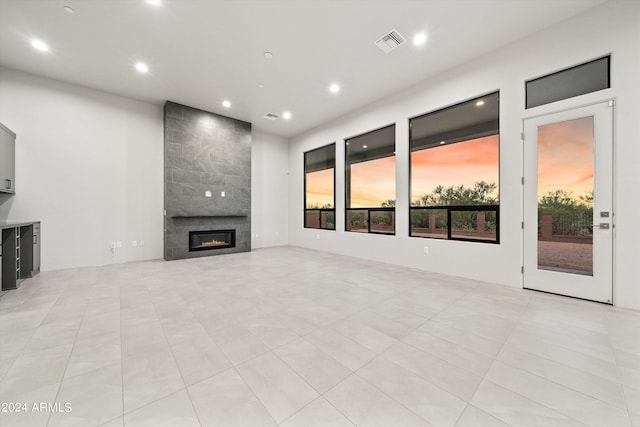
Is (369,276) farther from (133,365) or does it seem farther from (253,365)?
(133,365)

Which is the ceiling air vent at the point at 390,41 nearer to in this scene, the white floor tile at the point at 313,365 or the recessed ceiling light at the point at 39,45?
the white floor tile at the point at 313,365

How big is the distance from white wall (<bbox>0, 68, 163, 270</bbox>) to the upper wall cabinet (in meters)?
0.15

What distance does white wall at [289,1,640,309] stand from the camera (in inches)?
111

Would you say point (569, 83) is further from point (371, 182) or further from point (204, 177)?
point (204, 177)

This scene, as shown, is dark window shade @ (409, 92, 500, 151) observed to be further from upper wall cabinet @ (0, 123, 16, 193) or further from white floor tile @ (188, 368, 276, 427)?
upper wall cabinet @ (0, 123, 16, 193)

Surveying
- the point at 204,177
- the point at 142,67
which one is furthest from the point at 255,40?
the point at 204,177

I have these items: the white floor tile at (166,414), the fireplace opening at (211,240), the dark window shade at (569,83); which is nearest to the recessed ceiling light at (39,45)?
the fireplace opening at (211,240)

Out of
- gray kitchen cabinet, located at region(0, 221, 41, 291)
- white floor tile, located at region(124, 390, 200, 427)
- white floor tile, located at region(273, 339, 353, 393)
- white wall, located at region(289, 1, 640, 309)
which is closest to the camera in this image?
white floor tile, located at region(124, 390, 200, 427)

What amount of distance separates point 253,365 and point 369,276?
2817mm

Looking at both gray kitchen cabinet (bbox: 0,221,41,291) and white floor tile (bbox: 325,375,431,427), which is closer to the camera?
white floor tile (bbox: 325,375,431,427)

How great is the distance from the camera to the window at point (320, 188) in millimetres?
6957

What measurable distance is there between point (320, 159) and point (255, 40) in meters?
4.03

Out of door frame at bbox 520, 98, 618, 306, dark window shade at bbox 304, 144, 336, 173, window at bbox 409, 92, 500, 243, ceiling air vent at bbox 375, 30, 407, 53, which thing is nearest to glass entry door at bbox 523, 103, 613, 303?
door frame at bbox 520, 98, 618, 306

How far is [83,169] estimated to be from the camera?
492cm
